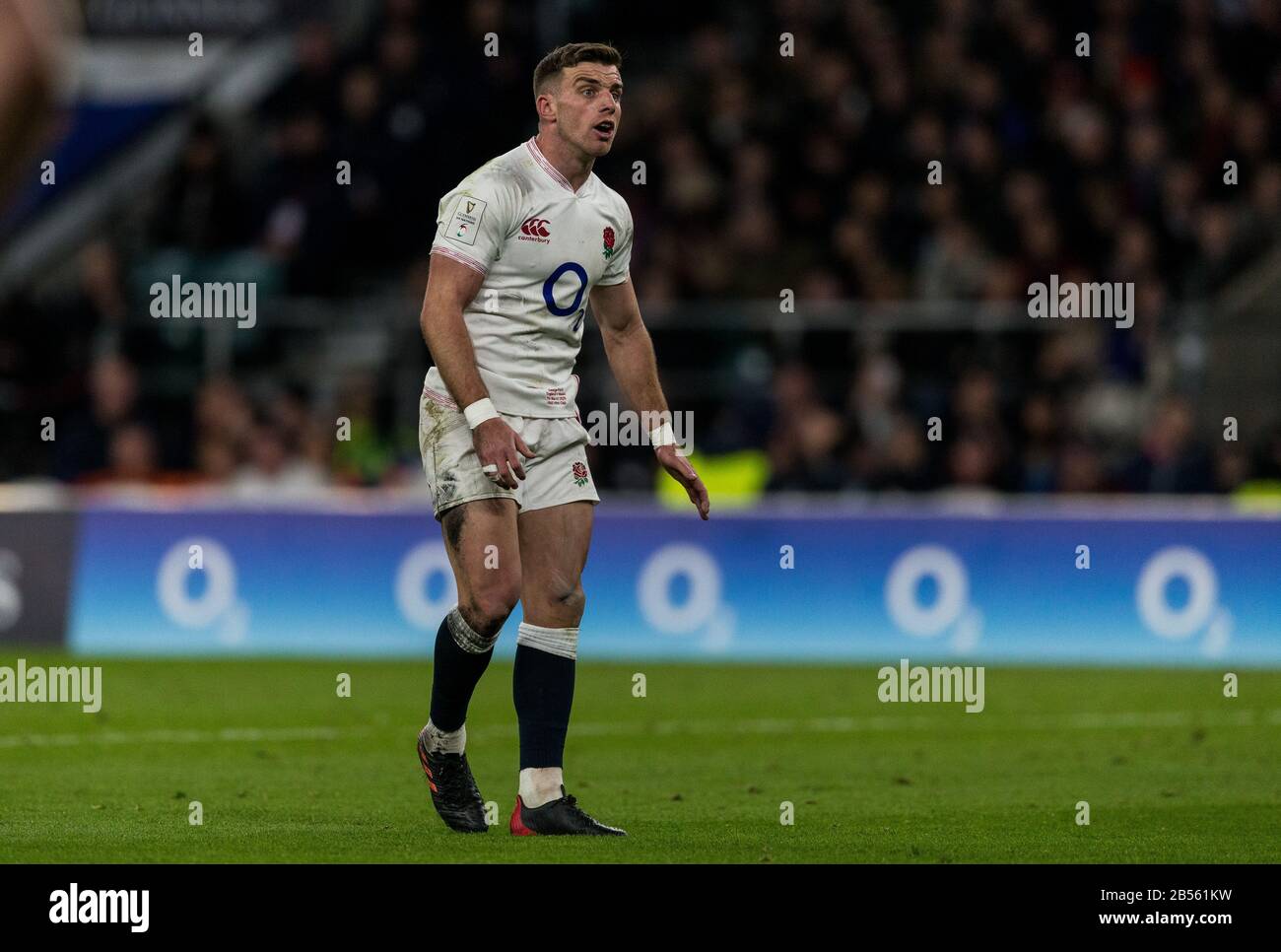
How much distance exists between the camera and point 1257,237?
19016 mm

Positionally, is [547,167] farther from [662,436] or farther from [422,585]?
[422,585]

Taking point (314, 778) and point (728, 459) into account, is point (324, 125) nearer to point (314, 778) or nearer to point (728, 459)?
point (728, 459)

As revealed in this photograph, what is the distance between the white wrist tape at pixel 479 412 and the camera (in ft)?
23.0

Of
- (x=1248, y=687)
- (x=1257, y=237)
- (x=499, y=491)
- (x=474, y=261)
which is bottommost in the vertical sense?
(x=1248, y=687)

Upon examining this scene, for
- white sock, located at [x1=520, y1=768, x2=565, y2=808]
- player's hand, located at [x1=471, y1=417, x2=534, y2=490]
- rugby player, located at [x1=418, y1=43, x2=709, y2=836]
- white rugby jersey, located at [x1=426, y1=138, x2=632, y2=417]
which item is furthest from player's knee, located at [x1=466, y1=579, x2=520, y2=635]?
white rugby jersey, located at [x1=426, y1=138, x2=632, y2=417]

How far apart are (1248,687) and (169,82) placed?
42.5 feet

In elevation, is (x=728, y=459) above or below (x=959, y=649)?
above

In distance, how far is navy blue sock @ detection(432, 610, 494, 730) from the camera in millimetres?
7250

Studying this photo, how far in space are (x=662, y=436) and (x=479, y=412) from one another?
0.99m

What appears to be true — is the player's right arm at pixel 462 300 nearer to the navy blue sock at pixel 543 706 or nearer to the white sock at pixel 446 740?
the navy blue sock at pixel 543 706

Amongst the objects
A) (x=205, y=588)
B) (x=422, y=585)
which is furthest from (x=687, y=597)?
(x=205, y=588)

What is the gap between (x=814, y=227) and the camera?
63.4 feet
